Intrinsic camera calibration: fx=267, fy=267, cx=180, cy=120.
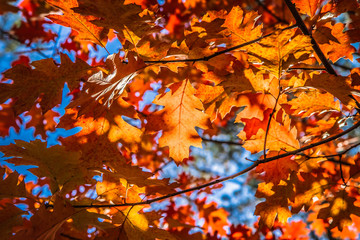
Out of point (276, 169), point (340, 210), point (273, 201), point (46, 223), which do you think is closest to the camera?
point (46, 223)

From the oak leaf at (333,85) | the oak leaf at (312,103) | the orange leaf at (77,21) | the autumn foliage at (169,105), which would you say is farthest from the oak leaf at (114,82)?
the oak leaf at (312,103)

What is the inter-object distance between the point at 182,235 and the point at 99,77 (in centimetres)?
140

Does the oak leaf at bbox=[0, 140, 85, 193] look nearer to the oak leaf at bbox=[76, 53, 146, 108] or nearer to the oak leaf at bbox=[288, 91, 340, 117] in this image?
the oak leaf at bbox=[76, 53, 146, 108]

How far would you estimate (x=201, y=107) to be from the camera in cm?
140

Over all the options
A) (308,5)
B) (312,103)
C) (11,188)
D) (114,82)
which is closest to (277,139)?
(312,103)

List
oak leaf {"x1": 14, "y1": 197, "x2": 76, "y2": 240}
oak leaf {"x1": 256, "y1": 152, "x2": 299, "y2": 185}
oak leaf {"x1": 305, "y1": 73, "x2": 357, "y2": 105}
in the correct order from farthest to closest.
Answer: oak leaf {"x1": 256, "y1": 152, "x2": 299, "y2": 185}
oak leaf {"x1": 305, "y1": 73, "x2": 357, "y2": 105}
oak leaf {"x1": 14, "y1": 197, "x2": 76, "y2": 240}

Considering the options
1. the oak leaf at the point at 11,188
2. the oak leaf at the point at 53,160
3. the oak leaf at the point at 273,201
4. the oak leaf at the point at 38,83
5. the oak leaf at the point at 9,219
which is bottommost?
the oak leaf at the point at 273,201

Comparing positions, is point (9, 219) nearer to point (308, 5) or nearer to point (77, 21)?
point (77, 21)

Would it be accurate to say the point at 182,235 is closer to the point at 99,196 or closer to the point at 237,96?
the point at 99,196

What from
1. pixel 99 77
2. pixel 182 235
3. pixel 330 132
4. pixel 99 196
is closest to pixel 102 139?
pixel 99 196

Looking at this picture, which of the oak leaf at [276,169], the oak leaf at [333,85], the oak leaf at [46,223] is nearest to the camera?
the oak leaf at [46,223]

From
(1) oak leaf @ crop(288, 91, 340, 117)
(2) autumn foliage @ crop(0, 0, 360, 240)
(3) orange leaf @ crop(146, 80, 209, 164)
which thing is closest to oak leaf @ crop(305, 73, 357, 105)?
(2) autumn foliage @ crop(0, 0, 360, 240)

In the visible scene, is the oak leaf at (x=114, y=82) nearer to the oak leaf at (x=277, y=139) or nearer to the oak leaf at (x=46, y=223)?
the oak leaf at (x=46, y=223)

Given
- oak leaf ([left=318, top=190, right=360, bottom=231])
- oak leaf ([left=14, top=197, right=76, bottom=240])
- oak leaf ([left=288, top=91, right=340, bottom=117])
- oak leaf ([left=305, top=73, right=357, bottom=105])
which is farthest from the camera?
oak leaf ([left=318, top=190, right=360, bottom=231])
